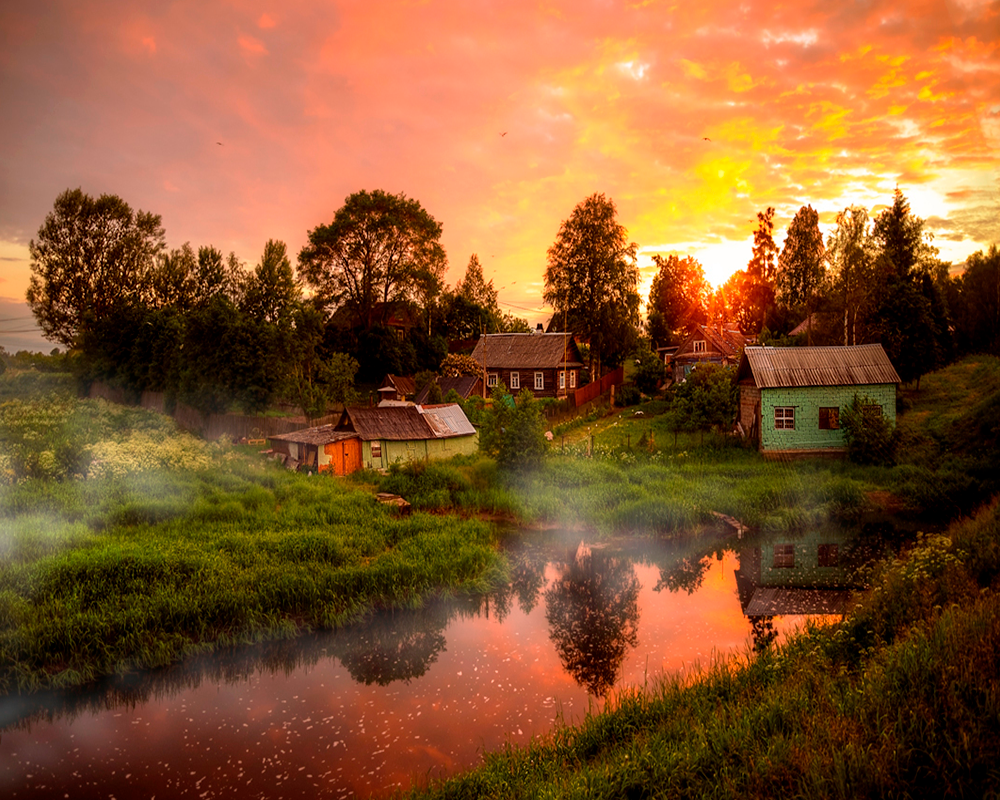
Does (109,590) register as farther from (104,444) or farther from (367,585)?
(104,444)

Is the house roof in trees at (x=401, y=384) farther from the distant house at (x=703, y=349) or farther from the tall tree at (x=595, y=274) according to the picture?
the distant house at (x=703, y=349)

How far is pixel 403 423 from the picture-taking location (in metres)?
26.0

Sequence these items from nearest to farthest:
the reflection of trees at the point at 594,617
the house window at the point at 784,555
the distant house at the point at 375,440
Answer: the reflection of trees at the point at 594,617 → the house window at the point at 784,555 → the distant house at the point at 375,440

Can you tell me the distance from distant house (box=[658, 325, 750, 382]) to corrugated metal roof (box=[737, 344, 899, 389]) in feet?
65.8

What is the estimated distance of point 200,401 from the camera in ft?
106

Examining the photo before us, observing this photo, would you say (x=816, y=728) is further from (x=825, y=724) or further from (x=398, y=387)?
(x=398, y=387)

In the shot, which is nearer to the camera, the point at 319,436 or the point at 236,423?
the point at 319,436

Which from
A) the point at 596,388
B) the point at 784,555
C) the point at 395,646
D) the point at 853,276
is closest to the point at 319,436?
the point at 395,646

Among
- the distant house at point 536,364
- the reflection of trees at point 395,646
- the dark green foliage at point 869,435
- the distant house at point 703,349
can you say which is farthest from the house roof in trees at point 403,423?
the distant house at point 703,349

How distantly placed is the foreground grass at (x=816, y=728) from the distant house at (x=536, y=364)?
118ft

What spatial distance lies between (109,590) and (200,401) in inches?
870

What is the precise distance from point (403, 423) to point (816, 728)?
21.3m

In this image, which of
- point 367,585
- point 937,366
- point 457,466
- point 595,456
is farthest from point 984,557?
point 937,366

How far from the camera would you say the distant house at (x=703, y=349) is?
49125 mm
